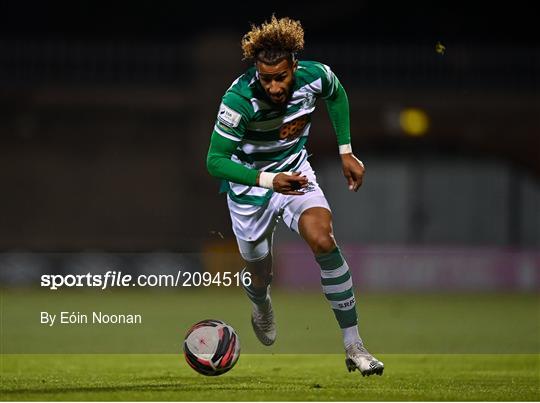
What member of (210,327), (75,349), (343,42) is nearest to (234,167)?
(210,327)

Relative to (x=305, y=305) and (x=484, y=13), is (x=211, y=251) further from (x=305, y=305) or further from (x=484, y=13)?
(x=484, y=13)

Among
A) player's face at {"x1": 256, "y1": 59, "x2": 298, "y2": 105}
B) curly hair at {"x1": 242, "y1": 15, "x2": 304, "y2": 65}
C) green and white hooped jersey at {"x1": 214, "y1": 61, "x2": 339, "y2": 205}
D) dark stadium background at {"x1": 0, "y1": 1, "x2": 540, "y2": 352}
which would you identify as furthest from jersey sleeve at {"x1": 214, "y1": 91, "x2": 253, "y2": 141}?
dark stadium background at {"x1": 0, "y1": 1, "x2": 540, "y2": 352}

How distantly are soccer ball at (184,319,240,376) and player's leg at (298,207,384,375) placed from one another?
705 millimetres

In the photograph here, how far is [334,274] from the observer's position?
8.26 meters

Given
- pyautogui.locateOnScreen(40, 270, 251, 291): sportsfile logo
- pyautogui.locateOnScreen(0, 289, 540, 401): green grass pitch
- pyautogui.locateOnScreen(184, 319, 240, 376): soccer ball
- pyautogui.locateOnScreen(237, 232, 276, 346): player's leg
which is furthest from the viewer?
pyautogui.locateOnScreen(40, 270, 251, 291): sportsfile logo

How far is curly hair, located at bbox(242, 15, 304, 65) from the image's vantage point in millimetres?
7973

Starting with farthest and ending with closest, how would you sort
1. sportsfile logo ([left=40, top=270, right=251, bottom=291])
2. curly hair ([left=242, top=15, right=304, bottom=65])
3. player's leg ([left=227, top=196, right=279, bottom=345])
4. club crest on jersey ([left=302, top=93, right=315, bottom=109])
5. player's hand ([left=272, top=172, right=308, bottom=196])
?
sportsfile logo ([left=40, top=270, right=251, bottom=291]), player's leg ([left=227, top=196, right=279, bottom=345]), club crest on jersey ([left=302, top=93, right=315, bottom=109]), curly hair ([left=242, top=15, right=304, bottom=65]), player's hand ([left=272, top=172, right=308, bottom=196])

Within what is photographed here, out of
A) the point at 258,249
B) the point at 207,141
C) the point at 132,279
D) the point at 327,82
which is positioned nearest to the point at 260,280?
the point at 258,249

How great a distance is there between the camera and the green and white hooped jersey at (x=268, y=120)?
812 cm

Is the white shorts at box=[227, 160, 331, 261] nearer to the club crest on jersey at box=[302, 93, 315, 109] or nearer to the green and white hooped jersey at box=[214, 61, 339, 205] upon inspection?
the green and white hooped jersey at box=[214, 61, 339, 205]

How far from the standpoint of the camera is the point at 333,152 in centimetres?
2328

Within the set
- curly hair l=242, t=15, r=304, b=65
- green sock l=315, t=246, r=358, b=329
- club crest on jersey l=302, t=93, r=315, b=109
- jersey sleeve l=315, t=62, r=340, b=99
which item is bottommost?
green sock l=315, t=246, r=358, b=329

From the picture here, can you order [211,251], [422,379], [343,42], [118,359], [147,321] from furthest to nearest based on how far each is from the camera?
[343,42]
[211,251]
[147,321]
[118,359]
[422,379]

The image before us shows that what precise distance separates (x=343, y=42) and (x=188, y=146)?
4139 millimetres
